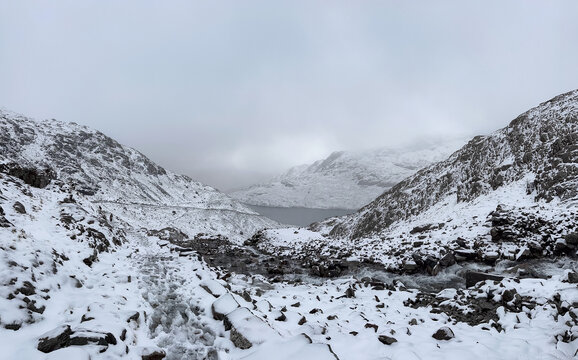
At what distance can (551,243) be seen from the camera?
16.5 meters

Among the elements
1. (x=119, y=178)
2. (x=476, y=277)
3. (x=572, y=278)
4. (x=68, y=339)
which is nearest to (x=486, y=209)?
(x=476, y=277)

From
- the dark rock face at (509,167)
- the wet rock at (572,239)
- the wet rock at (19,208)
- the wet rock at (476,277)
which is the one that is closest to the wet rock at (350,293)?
the wet rock at (476,277)

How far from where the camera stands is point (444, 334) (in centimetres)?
865

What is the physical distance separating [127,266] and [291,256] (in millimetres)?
13760

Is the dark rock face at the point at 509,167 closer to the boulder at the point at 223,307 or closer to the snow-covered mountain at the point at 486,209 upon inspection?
the snow-covered mountain at the point at 486,209

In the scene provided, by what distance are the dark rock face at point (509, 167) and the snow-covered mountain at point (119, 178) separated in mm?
33832

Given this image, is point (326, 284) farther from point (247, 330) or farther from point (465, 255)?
point (247, 330)

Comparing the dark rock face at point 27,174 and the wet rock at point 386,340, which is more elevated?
the dark rock face at point 27,174

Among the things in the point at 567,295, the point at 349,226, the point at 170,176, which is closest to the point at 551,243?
the point at 567,295

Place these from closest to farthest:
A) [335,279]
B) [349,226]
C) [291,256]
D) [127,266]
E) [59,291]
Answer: [59,291], [127,266], [335,279], [291,256], [349,226]

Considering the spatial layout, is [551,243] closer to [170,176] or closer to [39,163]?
[39,163]

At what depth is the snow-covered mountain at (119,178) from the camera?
214ft

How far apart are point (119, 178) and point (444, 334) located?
353 ft

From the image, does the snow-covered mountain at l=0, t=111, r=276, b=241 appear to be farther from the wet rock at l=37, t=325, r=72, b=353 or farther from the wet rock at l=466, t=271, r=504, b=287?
the wet rock at l=37, t=325, r=72, b=353
